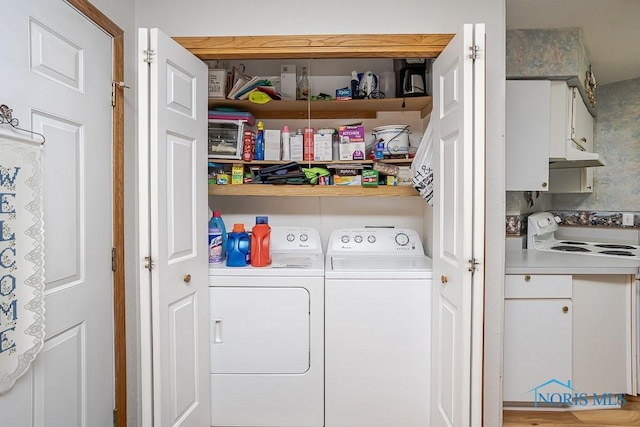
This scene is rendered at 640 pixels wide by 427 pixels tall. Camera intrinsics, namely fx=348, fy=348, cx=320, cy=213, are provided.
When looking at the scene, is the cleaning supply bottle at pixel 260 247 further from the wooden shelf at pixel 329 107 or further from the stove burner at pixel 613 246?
the stove burner at pixel 613 246

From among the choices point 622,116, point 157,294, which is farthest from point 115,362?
point 622,116

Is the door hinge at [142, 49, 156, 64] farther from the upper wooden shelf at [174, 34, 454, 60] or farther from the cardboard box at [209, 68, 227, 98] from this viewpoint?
the cardboard box at [209, 68, 227, 98]

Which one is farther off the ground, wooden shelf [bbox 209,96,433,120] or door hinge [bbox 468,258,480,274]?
wooden shelf [bbox 209,96,433,120]

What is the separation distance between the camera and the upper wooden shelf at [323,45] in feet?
5.87

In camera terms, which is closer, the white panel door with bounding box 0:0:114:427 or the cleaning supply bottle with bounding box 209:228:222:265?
the white panel door with bounding box 0:0:114:427

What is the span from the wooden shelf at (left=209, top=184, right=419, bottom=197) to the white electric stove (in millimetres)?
1249

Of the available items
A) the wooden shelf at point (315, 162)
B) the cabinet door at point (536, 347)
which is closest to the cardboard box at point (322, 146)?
the wooden shelf at point (315, 162)

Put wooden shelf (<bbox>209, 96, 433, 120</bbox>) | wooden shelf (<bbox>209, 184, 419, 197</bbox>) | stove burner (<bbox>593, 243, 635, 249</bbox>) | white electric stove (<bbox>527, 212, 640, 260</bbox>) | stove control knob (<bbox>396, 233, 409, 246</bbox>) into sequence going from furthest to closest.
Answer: stove burner (<bbox>593, 243, 635, 249</bbox>) → white electric stove (<bbox>527, 212, 640, 260</bbox>) → stove control knob (<bbox>396, 233, 409, 246</bbox>) → wooden shelf (<bbox>209, 96, 433, 120</bbox>) → wooden shelf (<bbox>209, 184, 419, 197</bbox>)

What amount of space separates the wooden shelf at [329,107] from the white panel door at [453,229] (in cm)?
51

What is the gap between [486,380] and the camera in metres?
1.82

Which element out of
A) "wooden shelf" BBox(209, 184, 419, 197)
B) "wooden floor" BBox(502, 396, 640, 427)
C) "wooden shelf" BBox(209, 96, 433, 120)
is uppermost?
"wooden shelf" BBox(209, 96, 433, 120)

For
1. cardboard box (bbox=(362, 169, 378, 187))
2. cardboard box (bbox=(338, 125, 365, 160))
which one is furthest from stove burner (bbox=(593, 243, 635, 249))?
cardboard box (bbox=(338, 125, 365, 160))

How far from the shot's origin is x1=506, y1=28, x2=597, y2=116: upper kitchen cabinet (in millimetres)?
2354

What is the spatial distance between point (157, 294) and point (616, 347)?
265 centimetres
